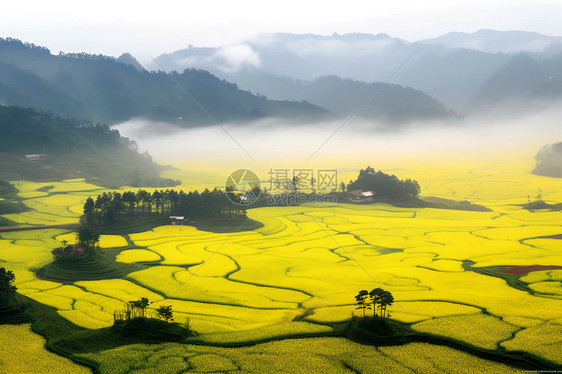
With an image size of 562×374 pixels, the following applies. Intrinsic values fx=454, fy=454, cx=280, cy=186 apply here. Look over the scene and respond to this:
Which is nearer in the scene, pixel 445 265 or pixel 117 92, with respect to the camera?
pixel 445 265

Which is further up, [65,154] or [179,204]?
[65,154]

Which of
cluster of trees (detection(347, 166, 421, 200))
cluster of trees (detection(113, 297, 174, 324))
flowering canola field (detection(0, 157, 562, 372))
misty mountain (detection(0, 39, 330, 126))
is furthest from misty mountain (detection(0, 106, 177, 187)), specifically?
cluster of trees (detection(113, 297, 174, 324))

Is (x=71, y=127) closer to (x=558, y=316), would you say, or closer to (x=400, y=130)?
(x=400, y=130)

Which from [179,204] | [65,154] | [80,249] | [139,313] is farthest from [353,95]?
[139,313]

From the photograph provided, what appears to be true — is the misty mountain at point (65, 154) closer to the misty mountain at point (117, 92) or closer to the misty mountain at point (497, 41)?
the misty mountain at point (117, 92)

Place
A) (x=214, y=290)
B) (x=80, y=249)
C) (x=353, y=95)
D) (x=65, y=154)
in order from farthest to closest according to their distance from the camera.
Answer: (x=353, y=95), (x=65, y=154), (x=80, y=249), (x=214, y=290)

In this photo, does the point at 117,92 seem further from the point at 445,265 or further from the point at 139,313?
the point at 139,313
